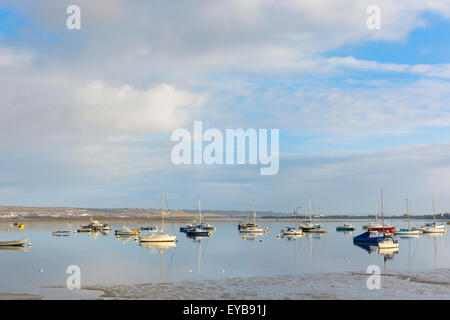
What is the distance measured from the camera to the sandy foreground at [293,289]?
3388 cm

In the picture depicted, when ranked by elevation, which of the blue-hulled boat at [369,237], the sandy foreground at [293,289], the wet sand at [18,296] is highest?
the wet sand at [18,296]

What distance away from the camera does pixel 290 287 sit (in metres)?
38.5

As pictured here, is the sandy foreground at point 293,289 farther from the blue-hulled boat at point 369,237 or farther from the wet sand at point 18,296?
the blue-hulled boat at point 369,237

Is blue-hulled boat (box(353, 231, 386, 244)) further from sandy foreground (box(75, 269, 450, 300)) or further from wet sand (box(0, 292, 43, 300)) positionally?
wet sand (box(0, 292, 43, 300))

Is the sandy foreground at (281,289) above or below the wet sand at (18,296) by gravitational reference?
below

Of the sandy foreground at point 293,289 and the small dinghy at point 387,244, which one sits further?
the small dinghy at point 387,244

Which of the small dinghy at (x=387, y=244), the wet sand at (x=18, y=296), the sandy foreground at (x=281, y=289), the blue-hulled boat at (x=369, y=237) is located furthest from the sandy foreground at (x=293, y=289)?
the blue-hulled boat at (x=369, y=237)

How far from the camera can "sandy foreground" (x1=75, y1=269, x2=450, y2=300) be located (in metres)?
33.9

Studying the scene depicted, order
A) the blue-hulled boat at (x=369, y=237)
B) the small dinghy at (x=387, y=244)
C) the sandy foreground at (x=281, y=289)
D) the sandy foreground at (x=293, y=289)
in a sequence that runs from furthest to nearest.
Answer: the blue-hulled boat at (x=369, y=237), the small dinghy at (x=387, y=244), the sandy foreground at (x=293, y=289), the sandy foreground at (x=281, y=289)

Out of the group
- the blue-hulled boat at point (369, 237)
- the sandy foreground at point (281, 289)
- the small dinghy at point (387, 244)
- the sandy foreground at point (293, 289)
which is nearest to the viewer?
the sandy foreground at point (281, 289)

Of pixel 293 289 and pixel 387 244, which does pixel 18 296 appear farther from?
pixel 387 244
